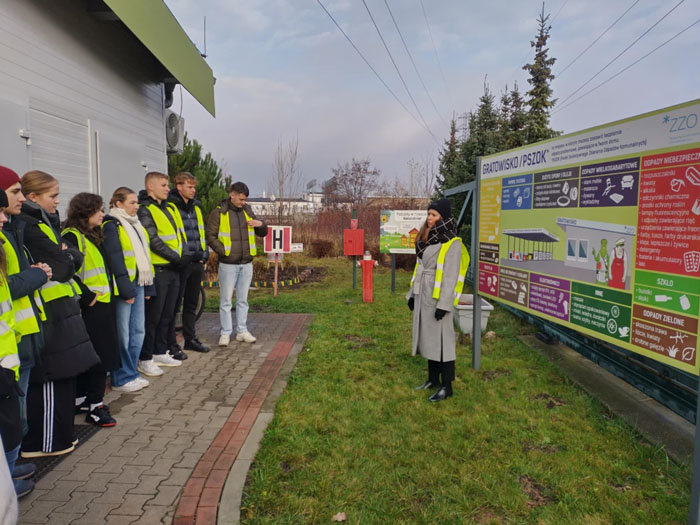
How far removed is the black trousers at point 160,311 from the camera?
Result: 5152mm

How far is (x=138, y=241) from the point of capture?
4551 mm

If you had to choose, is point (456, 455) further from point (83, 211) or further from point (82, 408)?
point (83, 211)

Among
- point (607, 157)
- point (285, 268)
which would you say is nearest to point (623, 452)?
point (607, 157)

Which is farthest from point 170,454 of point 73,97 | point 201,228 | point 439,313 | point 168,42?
point 168,42

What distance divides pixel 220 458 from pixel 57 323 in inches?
56.6

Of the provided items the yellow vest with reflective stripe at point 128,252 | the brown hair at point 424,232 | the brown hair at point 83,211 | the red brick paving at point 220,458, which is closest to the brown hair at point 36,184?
the brown hair at point 83,211

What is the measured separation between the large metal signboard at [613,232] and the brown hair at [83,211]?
383 cm

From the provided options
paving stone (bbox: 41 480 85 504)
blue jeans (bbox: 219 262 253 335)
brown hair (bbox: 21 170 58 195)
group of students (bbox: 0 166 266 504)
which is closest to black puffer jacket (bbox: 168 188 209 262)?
group of students (bbox: 0 166 266 504)

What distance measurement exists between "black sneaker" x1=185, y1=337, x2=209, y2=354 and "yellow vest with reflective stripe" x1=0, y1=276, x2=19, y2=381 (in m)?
3.69

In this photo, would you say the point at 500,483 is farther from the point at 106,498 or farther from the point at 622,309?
the point at 106,498

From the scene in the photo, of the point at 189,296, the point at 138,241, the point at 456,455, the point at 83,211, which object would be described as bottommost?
the point at 456,455

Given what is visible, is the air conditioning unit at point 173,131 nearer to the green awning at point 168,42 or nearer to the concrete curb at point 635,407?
the green awning at point 168,42

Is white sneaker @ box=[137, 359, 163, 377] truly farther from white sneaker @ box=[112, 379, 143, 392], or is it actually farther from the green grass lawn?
the green grass lawn

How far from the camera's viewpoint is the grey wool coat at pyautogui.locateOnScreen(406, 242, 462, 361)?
444 centimetres
